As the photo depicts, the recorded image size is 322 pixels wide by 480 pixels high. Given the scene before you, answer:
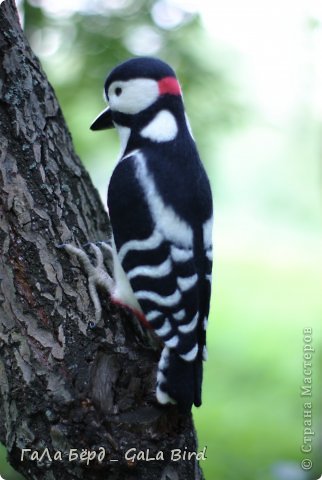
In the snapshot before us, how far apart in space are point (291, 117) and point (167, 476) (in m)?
4.11

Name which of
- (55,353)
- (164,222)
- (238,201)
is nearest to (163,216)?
(164,222)

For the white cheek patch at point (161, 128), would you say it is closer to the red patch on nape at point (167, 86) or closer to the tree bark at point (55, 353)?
the red patch on nape at point (167, 86)

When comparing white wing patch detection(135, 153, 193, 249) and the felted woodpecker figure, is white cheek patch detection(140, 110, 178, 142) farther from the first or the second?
white wing patch detection(135, 153, 193, 249)

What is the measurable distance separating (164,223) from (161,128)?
0.33m

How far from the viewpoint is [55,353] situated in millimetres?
2105

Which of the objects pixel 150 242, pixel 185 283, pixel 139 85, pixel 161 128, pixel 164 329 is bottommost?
pixel 164 329

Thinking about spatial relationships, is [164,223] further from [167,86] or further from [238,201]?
[238,201]

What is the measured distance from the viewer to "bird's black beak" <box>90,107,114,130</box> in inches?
91.5

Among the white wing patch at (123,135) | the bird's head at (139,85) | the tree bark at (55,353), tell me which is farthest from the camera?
the white wing patch at (123,135)

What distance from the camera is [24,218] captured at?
219 centimetres

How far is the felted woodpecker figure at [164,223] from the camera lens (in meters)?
2.09

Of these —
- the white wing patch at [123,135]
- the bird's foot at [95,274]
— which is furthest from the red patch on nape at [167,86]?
the bird's foot at [95,274]

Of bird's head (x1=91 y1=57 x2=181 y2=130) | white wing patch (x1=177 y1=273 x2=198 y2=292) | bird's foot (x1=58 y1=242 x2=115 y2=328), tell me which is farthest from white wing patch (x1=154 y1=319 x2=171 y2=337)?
bird's head (x1=91 y1=57 x2=181 y2=130)

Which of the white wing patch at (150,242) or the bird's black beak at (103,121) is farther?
the bird's black beak at (103,121)
